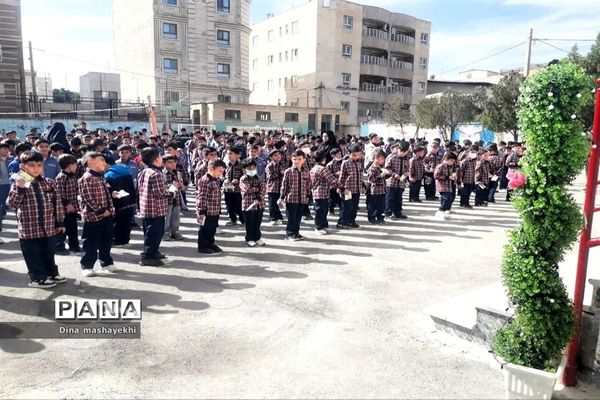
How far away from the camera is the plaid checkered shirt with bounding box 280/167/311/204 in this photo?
900cm

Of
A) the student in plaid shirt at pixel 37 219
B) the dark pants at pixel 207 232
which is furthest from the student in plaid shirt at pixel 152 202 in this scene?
the student in plaid shirt at pixel 37 219

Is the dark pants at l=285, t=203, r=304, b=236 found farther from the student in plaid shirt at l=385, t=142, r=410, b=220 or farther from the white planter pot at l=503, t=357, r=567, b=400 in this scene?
the white planter pot at l=503, t=357, r=567, b=400

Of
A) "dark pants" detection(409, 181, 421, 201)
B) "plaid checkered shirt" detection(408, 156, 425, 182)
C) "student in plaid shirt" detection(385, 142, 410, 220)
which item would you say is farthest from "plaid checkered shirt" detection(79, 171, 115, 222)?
"dark pants" detection(409, 181, 421, 201)

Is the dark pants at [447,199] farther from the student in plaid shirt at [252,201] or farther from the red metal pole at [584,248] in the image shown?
the red metal pole at [584,248]

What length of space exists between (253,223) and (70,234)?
3.20m

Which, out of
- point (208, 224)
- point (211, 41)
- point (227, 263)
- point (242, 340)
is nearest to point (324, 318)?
point (242, 340)

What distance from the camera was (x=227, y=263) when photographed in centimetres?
748

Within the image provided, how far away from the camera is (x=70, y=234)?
26.1ft

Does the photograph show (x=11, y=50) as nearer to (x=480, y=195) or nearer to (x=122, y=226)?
(x=122, y=226)

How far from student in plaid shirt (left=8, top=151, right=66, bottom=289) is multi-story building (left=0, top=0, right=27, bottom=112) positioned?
1179 inches

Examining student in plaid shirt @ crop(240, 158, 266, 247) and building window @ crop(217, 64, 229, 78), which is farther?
building window @ crop(217, 64, 229, 78)

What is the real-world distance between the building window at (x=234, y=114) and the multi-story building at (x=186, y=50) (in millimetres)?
6250

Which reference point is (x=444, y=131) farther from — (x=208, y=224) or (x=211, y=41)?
(x=208, y=224)

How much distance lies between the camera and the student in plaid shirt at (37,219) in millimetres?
5941
